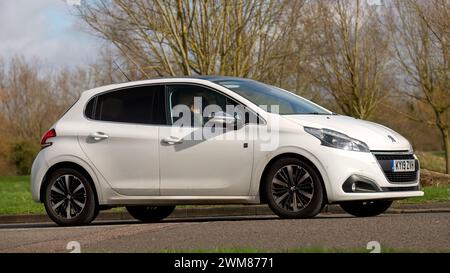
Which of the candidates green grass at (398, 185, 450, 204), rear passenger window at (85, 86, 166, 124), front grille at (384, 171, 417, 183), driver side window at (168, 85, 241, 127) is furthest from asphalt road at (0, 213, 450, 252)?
green grass at (398, 185, 450, 204)

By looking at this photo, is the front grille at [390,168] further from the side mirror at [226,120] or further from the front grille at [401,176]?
the side mirror at [226,120]

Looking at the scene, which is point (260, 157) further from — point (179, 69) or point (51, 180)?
point (179, 69)

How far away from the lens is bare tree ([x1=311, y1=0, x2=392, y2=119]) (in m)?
40.6

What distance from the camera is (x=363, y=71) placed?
42812 millimetres

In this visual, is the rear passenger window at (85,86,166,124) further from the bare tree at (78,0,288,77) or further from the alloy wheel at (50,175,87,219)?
the bare tree at (78,0,288,77)

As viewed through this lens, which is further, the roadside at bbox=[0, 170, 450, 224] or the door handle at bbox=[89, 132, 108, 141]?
the roadside at bbox=[0, 170, 450, 224]

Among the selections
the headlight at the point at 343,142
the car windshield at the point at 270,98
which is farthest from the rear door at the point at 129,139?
the headlight at the point at 343,142

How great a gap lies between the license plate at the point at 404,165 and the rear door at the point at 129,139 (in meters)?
2.75

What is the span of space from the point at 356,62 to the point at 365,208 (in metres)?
32.4

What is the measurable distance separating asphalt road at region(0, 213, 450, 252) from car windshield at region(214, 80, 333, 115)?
144 centimetres

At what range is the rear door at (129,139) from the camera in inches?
Result: 391
